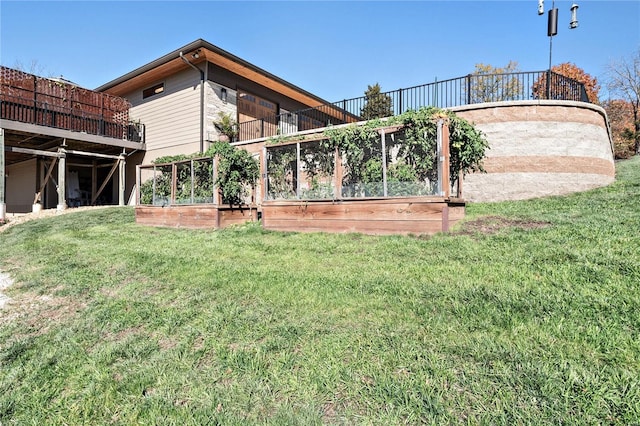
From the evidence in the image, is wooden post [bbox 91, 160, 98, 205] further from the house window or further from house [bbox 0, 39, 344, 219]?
the house window

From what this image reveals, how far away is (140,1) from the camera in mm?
8766

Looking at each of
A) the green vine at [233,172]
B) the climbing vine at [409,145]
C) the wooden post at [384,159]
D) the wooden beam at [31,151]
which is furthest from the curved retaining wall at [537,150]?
the wooden beam at [31,151]

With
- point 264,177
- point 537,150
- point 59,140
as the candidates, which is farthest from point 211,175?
point 59,140

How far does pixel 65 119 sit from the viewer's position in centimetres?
1140

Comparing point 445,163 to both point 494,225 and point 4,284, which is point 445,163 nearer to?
point 494,225

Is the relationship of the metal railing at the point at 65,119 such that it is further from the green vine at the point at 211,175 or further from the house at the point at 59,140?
the green vine at the point at 211,175

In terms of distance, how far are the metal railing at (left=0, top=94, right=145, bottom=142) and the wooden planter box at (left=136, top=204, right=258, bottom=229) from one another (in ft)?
18.0

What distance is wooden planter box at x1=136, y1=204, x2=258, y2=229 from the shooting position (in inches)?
292

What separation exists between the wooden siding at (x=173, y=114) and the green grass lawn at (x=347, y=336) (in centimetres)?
875

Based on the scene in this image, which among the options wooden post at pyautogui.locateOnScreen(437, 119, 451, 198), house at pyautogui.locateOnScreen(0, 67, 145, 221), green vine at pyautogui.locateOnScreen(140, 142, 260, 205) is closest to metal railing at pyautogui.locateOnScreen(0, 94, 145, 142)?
house at pyautogui.locateOnScreen(0, 67, 145, 221)

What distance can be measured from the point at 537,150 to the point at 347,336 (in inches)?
309

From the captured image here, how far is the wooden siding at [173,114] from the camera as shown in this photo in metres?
11.8

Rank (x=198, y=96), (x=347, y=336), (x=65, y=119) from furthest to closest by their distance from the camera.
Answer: (x=198, y=96)
(x=65, y=119)
(x=347, y=336)

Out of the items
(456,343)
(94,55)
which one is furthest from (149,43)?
(456,343)
